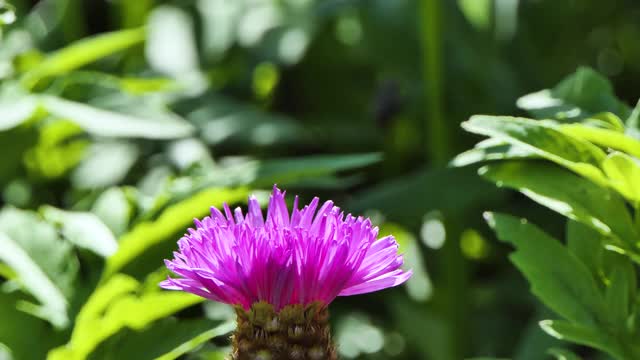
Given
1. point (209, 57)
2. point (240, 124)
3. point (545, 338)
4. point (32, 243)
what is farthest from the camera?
point (209, 57)

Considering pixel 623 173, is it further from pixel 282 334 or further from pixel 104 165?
pixel 104 165

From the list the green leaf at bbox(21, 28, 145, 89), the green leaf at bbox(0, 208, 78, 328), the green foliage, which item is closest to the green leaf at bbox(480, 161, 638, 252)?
the green foliage

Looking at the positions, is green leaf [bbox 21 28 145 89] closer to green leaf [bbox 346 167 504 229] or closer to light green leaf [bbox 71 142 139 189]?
light green leaf [bbox 71 142 139 189]

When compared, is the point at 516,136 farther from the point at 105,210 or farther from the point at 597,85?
the point at 105,210

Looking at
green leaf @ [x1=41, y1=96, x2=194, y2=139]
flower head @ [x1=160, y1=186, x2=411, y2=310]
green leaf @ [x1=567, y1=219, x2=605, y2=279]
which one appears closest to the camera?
flower head @ [x1=160, y1=186, x2=411, y2=310]

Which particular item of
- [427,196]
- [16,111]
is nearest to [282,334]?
[16,111]

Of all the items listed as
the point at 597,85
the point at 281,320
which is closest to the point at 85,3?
the point at 597,85

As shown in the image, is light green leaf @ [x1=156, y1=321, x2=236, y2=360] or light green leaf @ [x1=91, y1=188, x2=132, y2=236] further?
light green leaf @ [x1=91, y1=188, x2=132, y2=236]

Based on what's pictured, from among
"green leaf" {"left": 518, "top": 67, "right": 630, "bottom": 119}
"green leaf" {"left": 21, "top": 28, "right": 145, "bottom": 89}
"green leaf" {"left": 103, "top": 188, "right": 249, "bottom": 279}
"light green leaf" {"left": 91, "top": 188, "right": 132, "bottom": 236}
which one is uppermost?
"green leaf" {"left": 21, "top": 28, "right": 145, "bottom": 89}
